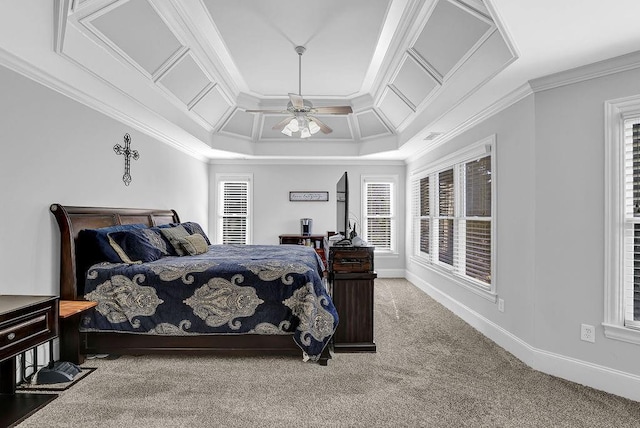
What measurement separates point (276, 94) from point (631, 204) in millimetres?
4288

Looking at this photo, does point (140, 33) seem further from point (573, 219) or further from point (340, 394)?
point (573, 219)

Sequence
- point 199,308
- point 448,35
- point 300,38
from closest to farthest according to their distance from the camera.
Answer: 1. point 199,308
2. point 448,35
3. point 300,38

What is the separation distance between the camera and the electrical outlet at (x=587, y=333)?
258 centimetres

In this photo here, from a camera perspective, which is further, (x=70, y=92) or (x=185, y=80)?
(x=185, y=80)

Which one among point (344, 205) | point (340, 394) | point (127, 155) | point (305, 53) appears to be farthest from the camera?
point (127, 155)

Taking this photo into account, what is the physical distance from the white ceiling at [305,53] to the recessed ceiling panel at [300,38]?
16 mm

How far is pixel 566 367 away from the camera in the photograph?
8.77 feet

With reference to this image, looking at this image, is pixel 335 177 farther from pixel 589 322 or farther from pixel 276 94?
pixel 589 322

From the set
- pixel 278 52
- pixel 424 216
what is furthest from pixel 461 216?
pixel 278 52

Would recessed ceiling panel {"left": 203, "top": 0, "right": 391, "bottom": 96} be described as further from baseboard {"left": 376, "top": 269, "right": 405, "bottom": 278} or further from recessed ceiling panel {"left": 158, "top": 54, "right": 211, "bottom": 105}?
baseboard {"left": 376, "top": 269, "right": 405, "bottom": 278}

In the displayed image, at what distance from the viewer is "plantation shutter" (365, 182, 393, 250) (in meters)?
6.93

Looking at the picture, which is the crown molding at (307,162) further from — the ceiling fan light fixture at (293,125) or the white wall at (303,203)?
the ceiling fan light fixture at (293,125)

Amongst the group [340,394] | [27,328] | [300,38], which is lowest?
[340,394]

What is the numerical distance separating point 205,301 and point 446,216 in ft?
11.5
